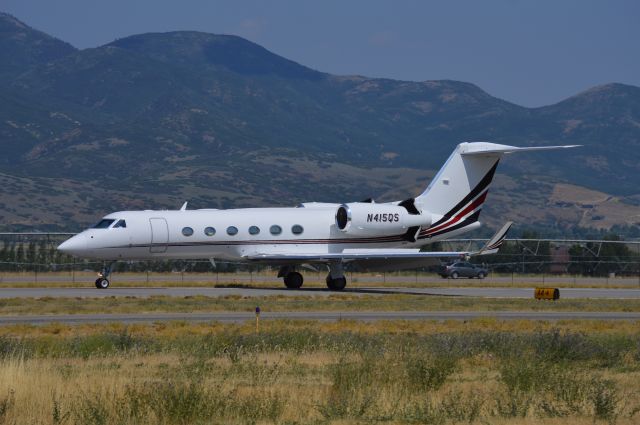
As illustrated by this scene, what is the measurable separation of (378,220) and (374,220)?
15 centimetres

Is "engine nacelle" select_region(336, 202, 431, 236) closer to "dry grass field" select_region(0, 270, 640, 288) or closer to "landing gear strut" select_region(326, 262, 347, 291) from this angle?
"landing gear strut" select_region(326, 262, 347, 291)

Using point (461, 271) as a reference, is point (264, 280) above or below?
below

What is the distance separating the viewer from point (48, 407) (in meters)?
15.5

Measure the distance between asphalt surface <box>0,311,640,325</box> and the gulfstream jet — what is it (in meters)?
7.85

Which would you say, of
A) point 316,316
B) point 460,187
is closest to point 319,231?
point 460,187

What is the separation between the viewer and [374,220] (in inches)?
1815

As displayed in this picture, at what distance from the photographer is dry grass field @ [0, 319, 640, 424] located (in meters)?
15.5

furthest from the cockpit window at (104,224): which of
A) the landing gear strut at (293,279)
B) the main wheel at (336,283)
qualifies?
the main wheel at (336,283)

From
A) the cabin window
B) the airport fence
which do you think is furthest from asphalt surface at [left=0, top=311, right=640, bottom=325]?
the airport fence

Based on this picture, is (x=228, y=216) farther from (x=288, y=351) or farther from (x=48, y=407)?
(x=48, y=407)

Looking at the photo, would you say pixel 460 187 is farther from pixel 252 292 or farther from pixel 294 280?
pixel 252 292

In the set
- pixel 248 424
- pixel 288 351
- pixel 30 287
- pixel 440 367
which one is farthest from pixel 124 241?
pixel 248 424

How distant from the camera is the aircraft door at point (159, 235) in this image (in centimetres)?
4372

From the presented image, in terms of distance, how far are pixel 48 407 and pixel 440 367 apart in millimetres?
6297
